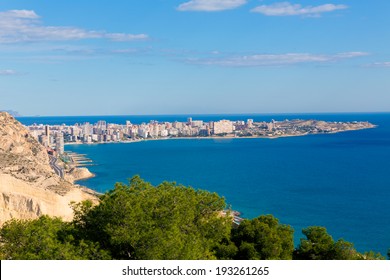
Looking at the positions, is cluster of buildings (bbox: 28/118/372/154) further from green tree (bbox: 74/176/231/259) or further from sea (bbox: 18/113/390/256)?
green tree (bbox: 74/176/231/259)

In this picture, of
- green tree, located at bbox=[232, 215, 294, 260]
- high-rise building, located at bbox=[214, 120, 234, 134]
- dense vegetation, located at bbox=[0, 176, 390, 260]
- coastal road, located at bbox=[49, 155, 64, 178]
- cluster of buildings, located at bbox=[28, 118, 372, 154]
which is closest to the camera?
dense vegetation, located at bbox=[0, 176, 390, 260]

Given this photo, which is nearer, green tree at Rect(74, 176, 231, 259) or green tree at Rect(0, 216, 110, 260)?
green tree at Rect(0, 216, 110, 260)

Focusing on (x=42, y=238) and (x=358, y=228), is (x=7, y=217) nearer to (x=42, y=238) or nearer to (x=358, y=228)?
(x=42, y=238)

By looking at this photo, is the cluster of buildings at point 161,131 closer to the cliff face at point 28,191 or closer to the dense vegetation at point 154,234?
the cliff face at point 28,191

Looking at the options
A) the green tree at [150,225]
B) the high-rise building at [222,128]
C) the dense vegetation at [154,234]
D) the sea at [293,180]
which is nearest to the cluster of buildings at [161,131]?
the high-rise building at [222,128]

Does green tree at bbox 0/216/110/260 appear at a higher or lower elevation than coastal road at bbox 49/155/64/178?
higher

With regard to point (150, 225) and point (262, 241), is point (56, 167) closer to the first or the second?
point (262, 241)

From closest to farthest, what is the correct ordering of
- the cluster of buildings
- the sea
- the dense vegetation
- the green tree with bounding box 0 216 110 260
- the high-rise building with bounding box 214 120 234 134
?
the green tree with bounding box 0 216 110 260 → the dense vegetation → the sea → the cluster of buildings → the high-rise building with bounding box 214 120 234 134

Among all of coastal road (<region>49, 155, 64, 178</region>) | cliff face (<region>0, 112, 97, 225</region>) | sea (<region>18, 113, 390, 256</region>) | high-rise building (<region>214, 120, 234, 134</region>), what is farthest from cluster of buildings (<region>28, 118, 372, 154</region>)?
cliff face (<region>0, 112, 97, 225</region>)
